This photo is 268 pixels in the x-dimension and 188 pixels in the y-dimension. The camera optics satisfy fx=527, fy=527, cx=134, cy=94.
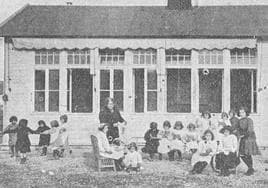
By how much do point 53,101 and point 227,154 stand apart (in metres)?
7.45

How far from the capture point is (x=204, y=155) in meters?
12.2

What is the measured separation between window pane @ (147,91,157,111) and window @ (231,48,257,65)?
2798mm

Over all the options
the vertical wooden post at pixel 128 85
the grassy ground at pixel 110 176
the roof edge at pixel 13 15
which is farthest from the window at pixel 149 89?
the roof edge at pixel 13 15

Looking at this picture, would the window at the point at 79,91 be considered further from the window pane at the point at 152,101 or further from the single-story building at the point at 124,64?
the window pane at the point at 152,101

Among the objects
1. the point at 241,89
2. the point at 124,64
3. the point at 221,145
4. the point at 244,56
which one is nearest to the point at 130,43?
the point at 124,64

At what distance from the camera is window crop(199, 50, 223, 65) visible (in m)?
17.3

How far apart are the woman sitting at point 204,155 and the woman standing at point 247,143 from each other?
0.66 metres

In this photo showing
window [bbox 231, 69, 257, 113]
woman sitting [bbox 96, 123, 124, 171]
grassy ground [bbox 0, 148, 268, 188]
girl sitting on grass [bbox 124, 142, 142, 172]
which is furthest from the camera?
window [bbox 231, 69, 257, 113]

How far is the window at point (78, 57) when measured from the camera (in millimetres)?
17562

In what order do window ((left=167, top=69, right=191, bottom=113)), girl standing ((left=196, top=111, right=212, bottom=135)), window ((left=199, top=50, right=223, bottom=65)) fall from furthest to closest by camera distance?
window ((left=167, top=69, right=191, bottom=113)) < window ((left=199, top=50, right=223, bottom=65)) < girl standing ((left=196, top=111, right=212, bottom=135))

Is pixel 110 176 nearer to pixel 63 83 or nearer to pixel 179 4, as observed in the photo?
pixel 63 83

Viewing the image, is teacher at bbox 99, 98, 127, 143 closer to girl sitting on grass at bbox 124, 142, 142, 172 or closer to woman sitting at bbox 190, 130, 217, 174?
girl sitting on grass at bbox 124, 142, 142, 172

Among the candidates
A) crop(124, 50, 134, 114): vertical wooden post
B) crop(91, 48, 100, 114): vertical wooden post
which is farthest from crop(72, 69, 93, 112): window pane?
crop(124, 50, 134, 114): vertical wooden post

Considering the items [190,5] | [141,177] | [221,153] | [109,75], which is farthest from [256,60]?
[141,177]
